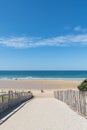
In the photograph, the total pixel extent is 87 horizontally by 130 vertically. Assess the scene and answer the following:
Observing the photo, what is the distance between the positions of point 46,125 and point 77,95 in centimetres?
482

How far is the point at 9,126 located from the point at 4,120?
127cm

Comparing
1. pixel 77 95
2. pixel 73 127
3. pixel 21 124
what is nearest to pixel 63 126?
pixel 73 127

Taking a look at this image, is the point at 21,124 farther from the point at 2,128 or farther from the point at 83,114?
the point at 83,114

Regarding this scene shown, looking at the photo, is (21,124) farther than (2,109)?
No

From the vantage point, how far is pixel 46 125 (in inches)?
419

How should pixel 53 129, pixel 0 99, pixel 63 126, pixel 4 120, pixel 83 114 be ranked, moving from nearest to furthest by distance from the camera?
pixel 53 129, pixel 63 126, pixel 4 120, pixel 83 114, pixel 0 99

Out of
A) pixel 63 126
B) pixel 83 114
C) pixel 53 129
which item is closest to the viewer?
pixel 53 129

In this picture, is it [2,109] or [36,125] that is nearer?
[36,125]

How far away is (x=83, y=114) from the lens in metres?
13.4

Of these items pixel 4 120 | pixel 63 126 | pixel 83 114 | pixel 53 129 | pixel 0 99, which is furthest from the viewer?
pixel 0 99

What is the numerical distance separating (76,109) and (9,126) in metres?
6.03

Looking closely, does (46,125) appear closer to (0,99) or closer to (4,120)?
(4,120)

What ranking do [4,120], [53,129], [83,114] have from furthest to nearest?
[83,114] → [4,120] → [53,129]

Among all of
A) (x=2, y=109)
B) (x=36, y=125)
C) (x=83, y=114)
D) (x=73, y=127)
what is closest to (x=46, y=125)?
(x=36, y=125)
